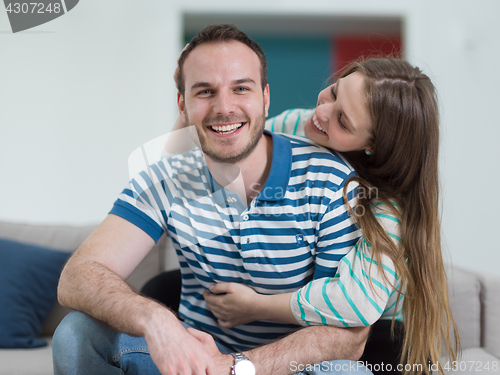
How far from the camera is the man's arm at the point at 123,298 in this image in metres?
0.89

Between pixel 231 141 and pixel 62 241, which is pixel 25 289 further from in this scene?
pixel 231 141

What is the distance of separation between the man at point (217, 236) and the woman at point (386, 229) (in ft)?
0.19

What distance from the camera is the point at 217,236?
1.20 metres

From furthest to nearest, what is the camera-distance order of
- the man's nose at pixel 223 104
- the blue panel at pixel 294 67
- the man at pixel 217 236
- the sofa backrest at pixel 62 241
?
the blue panel at pixel 294 67 → the sofa backrest at pixel 62 241 → the man's nose at pixel 223 104 → the man at pixel 217 236

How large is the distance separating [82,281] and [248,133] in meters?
0.61

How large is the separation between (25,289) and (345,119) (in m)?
1.29

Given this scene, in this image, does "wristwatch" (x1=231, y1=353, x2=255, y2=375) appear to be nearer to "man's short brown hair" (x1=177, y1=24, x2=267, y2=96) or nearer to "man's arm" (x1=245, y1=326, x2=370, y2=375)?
"man's arm" (x1=245, y1=326, x2=370, y2=375)

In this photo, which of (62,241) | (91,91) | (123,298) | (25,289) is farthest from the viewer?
(91,91)

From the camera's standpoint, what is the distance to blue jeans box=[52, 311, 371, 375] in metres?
0.95

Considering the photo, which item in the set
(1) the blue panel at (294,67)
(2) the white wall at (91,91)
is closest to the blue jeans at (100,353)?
(2) the white wall at (91,91)

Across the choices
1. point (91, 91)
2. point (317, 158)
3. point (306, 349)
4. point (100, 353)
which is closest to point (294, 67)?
point (91, 91)

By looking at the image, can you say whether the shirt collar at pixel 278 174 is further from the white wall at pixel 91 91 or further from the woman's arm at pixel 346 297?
the white wall at pixel 91 91

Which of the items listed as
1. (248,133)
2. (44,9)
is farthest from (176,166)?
(44,9)

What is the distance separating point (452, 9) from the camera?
2932 millimetres
